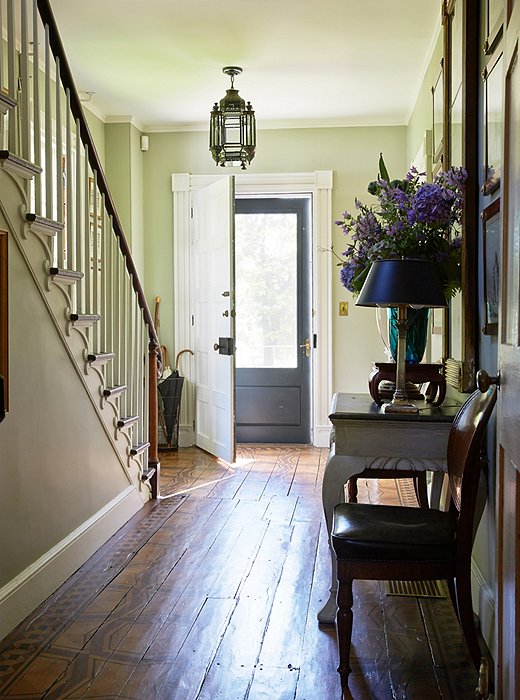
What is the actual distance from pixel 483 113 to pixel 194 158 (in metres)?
4.03

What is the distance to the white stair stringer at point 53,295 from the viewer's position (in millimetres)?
2668

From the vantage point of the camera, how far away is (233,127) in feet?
16.1

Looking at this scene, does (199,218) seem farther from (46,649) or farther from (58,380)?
(46,649)

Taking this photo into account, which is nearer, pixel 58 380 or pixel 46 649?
pixel 46 649

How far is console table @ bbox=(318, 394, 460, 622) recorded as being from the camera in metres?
2.59

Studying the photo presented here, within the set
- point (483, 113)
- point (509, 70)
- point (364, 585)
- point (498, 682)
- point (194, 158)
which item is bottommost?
point (364, 585)

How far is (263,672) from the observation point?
2303mm

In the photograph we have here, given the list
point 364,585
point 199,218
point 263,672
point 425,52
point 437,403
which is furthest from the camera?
point 199,218

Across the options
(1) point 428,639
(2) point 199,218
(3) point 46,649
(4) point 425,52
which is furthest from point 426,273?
(2) point 199,218

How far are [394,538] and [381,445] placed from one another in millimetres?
476

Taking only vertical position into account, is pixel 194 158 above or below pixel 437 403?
above

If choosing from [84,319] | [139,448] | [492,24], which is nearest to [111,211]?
A: [84,319]

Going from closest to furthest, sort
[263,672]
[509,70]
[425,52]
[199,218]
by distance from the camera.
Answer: [509,70] < [263,672] < [425,52] < [199,218]

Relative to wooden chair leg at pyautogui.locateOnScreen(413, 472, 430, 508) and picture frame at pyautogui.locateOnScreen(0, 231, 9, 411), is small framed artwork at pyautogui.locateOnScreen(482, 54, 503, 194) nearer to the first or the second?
wooden chair leg at pyautogui.locateOnScreen(413, 472, 430, 508)
